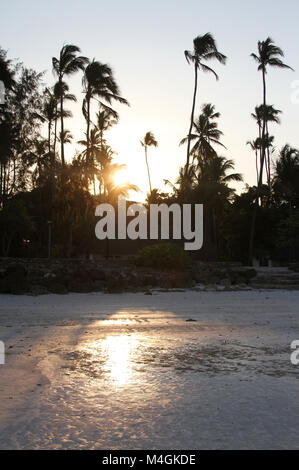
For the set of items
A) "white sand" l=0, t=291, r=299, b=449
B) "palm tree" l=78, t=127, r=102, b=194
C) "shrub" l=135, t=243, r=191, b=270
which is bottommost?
"white sand" l=0, t=291, r=299, b=449

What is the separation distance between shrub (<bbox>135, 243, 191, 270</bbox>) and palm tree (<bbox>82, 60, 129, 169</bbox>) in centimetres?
1004

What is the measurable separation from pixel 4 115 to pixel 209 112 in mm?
21044

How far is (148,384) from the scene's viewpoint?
4672 mm

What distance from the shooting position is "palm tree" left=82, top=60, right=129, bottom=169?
28.9 m

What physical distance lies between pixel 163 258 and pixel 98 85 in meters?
13.8

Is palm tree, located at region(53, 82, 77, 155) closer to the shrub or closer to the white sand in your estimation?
the shrub

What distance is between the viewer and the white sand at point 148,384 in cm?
330

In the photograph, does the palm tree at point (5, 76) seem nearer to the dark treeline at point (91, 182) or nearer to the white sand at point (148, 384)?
the dark treeline at point (91, 182)

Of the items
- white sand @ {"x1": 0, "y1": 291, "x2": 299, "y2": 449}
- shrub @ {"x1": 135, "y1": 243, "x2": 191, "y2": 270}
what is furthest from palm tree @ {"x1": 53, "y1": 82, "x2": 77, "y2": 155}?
white sand @ {"x1": 0, "y1": 291, "x2": 299, "y2": 449}

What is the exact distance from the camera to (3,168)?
82.5ft

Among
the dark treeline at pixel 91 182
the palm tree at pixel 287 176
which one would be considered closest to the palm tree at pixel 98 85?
the dark treeline at pixel 91 182

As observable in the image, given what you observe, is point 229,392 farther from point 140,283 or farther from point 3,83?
point 3,83

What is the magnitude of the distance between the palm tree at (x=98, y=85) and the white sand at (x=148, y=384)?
21963mm
